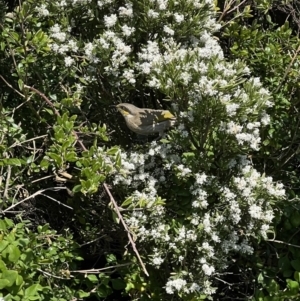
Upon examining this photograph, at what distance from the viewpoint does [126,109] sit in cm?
298

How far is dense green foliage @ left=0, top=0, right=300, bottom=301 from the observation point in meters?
2.65

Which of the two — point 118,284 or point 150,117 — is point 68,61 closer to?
point 150,117

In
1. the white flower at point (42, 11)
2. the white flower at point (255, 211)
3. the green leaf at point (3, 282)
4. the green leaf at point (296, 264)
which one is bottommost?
the green leaf at point (296, 264)

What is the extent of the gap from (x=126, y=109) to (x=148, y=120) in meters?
0.14

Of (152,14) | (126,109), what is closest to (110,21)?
(152,14)

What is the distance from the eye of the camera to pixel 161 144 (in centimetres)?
288

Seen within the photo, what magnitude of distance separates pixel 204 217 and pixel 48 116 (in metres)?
1.02

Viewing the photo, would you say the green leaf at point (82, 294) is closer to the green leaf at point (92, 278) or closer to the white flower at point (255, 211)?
the green leaf at point (92, 278)

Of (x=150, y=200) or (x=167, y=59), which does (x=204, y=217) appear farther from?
(x=167, y=59)

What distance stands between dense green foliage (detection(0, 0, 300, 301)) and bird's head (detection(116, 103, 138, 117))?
11 centimetres

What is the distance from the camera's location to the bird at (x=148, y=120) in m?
2.88

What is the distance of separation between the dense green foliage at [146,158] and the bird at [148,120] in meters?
0.08

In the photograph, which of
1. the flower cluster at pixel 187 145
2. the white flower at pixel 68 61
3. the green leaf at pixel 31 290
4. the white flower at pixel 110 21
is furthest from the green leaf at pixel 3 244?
the white flower at pixel 110 21

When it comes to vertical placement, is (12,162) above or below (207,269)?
above
